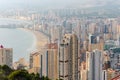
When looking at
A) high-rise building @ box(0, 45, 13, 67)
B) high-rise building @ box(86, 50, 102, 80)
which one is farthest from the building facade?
high-rise building @ box(86, 50, 102, 80)

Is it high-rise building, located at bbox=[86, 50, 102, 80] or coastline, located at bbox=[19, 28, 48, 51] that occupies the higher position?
coastline, located at bbox=[19, 28, 48, 51]

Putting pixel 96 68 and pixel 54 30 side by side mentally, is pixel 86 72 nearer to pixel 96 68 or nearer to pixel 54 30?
pixel 96 68

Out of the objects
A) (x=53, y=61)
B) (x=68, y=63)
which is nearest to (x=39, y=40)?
(x=53, y=61)

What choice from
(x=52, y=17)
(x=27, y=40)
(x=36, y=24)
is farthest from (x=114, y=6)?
(x=27, y=40)

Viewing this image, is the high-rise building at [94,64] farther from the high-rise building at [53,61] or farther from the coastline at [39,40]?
the coastline at [39,40]

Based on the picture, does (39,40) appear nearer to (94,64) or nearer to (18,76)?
(94,64)

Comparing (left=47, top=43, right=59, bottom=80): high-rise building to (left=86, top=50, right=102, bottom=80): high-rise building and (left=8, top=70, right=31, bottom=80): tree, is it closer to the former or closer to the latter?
(left=86, top=50, right=102, bottom=80): high-rise building

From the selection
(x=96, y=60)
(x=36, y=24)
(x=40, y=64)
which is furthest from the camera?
(x=36, y=24)

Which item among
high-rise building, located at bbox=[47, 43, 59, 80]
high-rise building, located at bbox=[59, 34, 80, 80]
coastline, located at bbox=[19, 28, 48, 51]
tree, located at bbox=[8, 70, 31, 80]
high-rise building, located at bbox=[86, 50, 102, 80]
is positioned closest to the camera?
tree, located at bbox=[8, 70, 31, 80]
